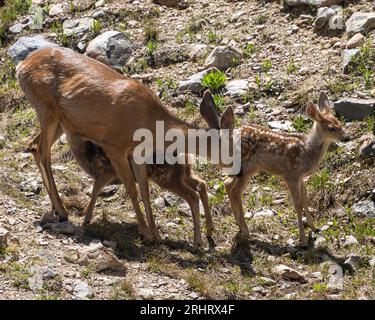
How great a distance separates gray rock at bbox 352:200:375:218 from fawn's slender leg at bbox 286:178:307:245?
822 mm

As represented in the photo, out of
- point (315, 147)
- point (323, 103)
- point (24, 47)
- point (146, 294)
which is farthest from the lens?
point (24, 47)

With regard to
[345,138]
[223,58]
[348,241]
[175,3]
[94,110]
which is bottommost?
[348,241]

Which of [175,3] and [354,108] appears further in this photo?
[175,3]

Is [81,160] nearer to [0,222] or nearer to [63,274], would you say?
[0,222]

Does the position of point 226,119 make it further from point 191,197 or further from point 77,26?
point 77,26

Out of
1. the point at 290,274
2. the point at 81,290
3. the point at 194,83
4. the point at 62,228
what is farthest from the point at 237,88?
the point at 81,290

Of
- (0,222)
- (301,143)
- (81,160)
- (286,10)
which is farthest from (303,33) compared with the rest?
(0,222)

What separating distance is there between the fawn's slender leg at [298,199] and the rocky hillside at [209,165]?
0.23m

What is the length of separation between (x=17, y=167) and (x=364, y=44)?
5690 mm

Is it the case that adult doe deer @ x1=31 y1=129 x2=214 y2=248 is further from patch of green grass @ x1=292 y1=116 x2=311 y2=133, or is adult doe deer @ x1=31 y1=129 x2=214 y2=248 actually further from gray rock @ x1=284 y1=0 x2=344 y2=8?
gray rock @ x1=284 y1=0 x2=344 y2=8

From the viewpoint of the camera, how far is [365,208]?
40.1 ft

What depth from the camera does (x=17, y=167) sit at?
13.4 metres

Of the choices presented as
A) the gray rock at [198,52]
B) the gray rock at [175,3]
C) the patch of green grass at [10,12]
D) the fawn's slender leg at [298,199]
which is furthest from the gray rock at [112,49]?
the fawn's slender leg at [298,199]

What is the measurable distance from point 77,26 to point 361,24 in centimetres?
527
